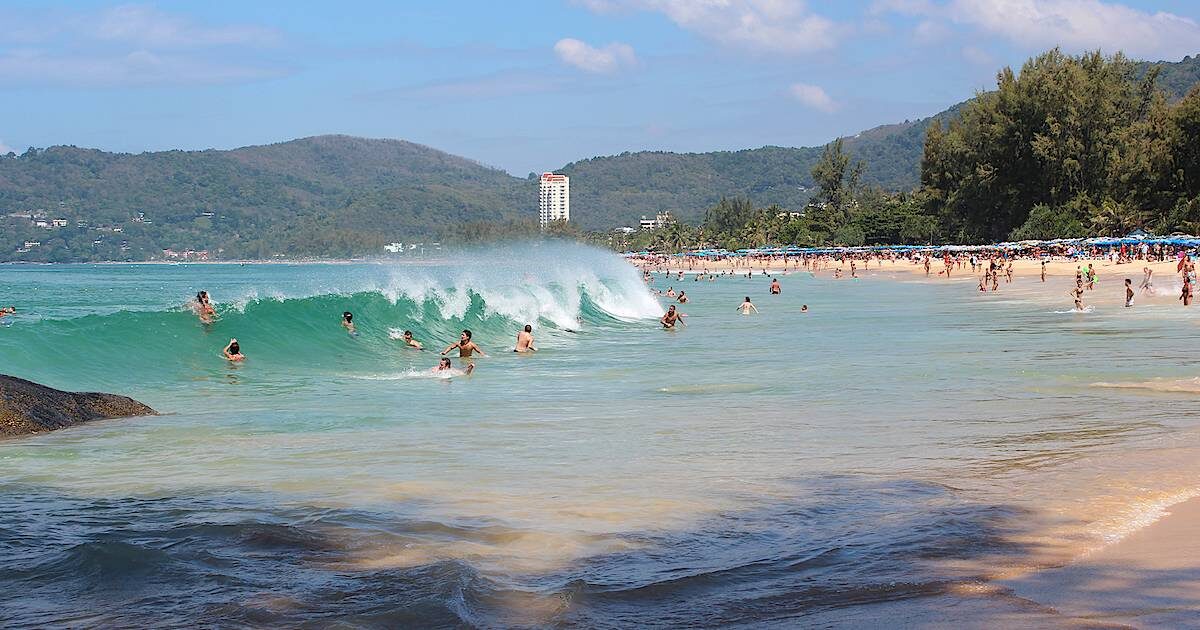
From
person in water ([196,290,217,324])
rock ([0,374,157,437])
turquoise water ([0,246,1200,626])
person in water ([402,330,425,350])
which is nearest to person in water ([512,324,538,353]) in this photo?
turquoise water ([0,246,1200,626])

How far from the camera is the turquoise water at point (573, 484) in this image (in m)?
6.34

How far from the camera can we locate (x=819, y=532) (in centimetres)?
777

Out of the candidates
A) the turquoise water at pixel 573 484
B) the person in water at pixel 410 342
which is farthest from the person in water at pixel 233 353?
the person in water at pixel 410 342

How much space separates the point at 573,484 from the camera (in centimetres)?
956

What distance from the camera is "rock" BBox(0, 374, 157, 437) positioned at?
37.7 feet

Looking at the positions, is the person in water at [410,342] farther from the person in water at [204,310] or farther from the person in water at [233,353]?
the person in water at [204,310]

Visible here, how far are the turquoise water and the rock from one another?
316 mm

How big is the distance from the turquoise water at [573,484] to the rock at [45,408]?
0.32 m

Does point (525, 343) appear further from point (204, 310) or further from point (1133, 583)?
point (1133, 583)

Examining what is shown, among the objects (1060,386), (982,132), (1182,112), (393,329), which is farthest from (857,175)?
(1060,386)

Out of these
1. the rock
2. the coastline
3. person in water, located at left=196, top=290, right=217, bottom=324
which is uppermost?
person in water, located at left=196, top=290, right=217, bottom=324

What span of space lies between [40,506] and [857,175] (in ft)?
513

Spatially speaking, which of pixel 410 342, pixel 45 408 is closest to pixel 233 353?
pixel 410 342

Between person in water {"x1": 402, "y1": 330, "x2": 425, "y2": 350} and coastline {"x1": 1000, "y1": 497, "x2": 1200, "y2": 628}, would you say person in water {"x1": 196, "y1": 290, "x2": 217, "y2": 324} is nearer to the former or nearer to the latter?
person in water {"x1": 402, "y1": 330, "x2": 425, "y2": 350}
